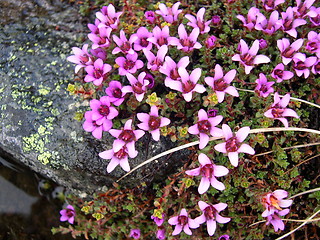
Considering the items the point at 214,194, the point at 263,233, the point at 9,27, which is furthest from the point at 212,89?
the point at 9,27

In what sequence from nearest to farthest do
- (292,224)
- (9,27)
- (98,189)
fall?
(292,224), (98,189), (9,27)

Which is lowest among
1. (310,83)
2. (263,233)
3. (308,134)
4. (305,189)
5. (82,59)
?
(263,233)

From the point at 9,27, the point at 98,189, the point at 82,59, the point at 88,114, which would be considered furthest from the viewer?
the point at 9,27

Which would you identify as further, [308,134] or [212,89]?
[308,134]

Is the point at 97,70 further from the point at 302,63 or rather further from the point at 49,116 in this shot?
the point at 302,63

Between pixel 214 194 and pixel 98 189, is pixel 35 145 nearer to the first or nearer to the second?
pixel 98 189

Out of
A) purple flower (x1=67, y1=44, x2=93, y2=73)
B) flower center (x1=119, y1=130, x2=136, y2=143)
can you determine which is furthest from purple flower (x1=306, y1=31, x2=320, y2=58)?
purple flower (x1=67, y1=44, x2=93, y2=73)

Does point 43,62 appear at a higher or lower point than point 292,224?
higher

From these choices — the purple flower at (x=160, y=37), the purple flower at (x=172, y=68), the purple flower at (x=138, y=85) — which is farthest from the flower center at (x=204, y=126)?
the purple flower at (x=160, y=37)

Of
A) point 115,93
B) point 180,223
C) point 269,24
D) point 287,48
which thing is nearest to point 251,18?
point 269,24
